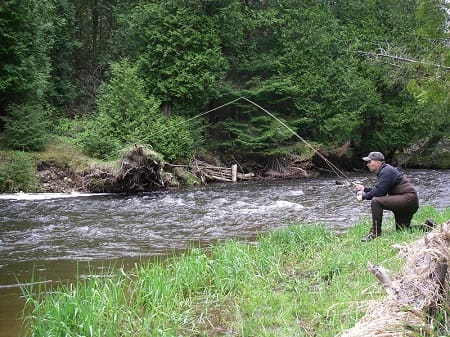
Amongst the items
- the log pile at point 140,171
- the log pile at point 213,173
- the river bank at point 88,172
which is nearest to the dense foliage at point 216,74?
the river bank at point 88,172

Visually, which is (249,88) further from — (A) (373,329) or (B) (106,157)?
(A) (373,329)

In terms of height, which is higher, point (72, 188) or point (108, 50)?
point (108, 50)

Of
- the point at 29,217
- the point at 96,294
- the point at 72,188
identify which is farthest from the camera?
the point at 72,188

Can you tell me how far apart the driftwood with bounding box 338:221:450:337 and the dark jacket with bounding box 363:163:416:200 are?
157 inches

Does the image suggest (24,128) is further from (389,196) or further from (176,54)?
(389,196)

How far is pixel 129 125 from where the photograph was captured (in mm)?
18781

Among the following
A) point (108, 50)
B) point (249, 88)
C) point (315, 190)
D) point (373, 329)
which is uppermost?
point (108, 50)

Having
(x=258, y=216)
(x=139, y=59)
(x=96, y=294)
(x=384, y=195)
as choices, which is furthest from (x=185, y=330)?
(x=139, y=59)

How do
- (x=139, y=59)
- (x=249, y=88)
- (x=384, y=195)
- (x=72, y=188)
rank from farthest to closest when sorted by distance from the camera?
(x=249, y=88)
(x=139, y=59)
(x=72, y=188)
(x=384, y=195)

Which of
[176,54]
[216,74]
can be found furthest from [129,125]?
[216,74]

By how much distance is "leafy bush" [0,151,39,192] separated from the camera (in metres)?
14.9

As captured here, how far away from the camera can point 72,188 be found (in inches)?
632

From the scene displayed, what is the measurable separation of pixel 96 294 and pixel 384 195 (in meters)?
4.97

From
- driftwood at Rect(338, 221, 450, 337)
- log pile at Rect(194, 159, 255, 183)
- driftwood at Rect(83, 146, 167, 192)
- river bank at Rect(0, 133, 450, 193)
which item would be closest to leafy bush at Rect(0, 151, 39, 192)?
river bank at Rect(0, 133, 450, 193)
